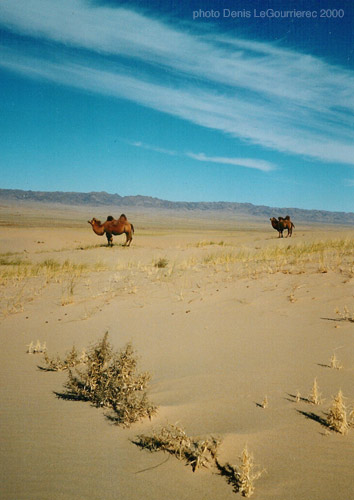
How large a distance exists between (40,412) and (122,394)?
793mm

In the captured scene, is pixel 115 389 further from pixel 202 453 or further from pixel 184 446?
pixel 202 453

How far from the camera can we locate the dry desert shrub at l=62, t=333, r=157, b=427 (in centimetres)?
318

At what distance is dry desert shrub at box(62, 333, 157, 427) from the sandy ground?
115mm

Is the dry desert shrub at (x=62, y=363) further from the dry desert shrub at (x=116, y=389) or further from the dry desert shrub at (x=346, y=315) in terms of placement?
the dry desert shrub at (x=346, y=315)

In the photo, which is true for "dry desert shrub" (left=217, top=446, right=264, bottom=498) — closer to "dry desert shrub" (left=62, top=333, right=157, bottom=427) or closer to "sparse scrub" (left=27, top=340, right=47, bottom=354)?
"dry desert shrub" (left=62, top=333, right=157, bottom=427)

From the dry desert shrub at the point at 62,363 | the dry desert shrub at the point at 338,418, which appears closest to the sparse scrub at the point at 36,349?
the dry desert shrub at the point at 62,363

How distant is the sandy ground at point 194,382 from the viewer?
238cm

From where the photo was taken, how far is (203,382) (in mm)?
4051

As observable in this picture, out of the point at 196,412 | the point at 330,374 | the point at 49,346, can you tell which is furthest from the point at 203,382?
the point at 49,346

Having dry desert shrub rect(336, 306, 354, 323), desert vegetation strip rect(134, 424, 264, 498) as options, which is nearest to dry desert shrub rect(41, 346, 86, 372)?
desert vegetation strip rect(134, 424, 264, 498)

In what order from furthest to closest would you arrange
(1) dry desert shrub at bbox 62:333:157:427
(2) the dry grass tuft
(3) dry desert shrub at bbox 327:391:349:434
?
(2) the dry grass tuft
(1) dry desert shrub at bbox 62:333:157:427
(3) dry desert shrub at bbox 327:391:349:434

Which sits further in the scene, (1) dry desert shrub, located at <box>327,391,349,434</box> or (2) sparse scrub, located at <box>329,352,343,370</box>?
(2) sparse scrub, located at <box>329,352,343,370</box>

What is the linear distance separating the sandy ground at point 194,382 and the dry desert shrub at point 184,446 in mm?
65

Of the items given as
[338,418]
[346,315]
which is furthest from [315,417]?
[346,315]
